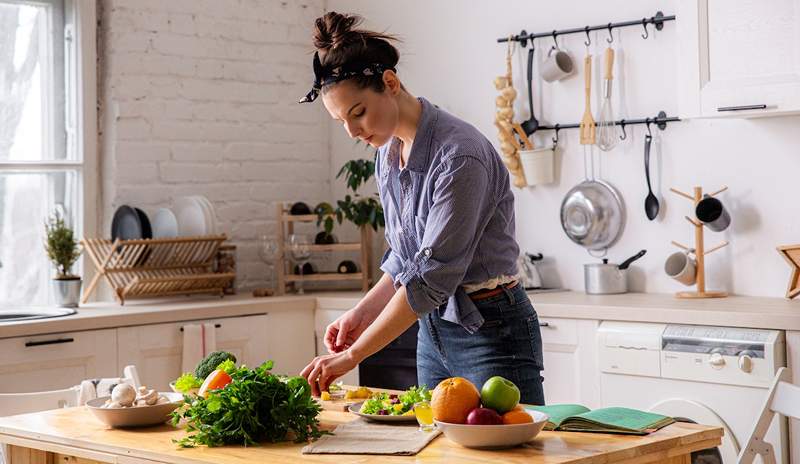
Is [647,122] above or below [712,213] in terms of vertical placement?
above

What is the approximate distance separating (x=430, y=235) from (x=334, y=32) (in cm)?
48

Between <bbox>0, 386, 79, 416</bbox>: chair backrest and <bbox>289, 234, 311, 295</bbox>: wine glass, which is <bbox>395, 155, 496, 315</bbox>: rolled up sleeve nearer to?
<bbox>0, 386, 79, 416</bbox>: chair backrest

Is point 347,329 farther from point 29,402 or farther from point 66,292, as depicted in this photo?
point 66,292

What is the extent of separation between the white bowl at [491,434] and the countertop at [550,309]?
1641 millimetres

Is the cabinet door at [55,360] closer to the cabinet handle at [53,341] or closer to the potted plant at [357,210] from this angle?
the cabinet handle at [53,341]

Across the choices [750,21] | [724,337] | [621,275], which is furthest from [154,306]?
[750,21]

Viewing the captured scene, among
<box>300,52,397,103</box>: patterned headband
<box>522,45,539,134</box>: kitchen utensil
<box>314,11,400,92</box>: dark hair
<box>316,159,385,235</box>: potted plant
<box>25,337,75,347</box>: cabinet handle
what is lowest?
<box>25,337,75,347</box>: cabinet handle

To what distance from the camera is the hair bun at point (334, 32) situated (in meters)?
2.33

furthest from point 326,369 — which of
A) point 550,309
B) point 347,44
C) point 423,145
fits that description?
point 550,309

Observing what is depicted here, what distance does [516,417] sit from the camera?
1918mm

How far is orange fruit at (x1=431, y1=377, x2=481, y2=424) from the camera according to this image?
1929mm

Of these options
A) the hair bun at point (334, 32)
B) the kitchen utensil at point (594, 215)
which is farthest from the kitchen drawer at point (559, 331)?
the hair bun at point (334, 32)

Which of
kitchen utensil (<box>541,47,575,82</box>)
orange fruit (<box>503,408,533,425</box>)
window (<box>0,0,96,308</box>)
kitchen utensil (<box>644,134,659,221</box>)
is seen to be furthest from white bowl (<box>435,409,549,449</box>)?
window (<box>0,0,96,308</box>)

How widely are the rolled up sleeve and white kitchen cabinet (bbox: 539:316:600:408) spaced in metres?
1.51
